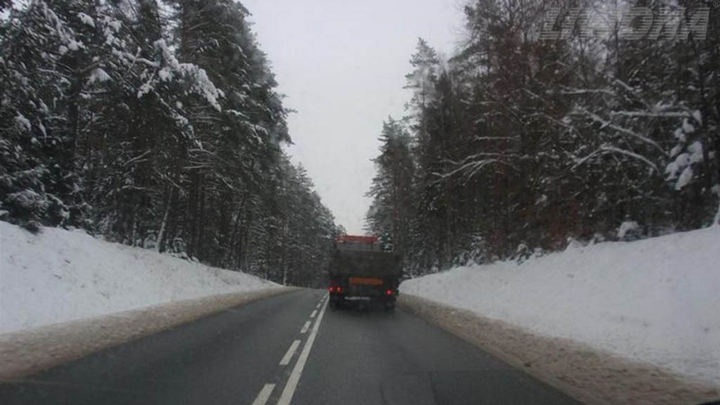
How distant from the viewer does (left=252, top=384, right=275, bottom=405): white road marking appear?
19.1ft

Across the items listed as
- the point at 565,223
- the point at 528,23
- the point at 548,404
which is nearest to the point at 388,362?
the point at 548,404

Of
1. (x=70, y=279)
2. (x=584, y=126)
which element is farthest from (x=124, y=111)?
(x=584, y=126)

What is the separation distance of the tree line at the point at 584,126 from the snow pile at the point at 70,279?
1238 cm

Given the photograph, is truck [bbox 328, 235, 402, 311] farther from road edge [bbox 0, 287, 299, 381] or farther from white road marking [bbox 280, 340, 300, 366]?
white road marking [bbox 280, 340, 300, 366]

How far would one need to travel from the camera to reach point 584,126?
15359mm

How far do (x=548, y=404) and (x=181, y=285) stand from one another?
17.3 metres

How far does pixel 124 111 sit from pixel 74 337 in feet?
31.2

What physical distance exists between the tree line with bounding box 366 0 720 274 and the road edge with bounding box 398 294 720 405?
15.7ft

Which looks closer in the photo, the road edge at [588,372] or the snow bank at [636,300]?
the road edge at [588,372]

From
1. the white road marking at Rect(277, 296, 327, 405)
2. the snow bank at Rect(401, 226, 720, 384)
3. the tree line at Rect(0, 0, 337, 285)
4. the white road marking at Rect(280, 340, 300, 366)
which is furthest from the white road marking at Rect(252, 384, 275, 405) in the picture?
the tree line at Rect(0, 0, 337, 285)

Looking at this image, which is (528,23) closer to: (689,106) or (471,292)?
(689,106)

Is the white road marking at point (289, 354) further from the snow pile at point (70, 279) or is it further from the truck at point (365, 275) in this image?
the truck at point (365, 275)

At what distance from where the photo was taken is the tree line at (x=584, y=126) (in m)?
11.9

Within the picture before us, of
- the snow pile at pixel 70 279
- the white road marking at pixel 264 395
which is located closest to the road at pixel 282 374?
the white road marking at pixel 264 395
